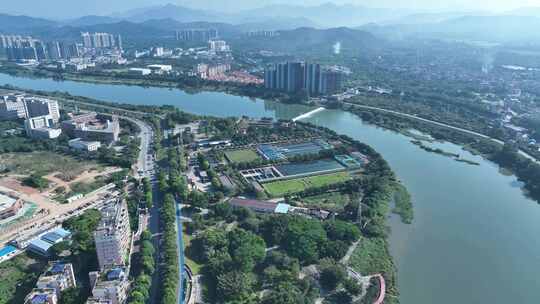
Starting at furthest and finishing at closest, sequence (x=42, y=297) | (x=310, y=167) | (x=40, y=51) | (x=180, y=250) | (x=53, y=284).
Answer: (x=40, y=51)
(x=310, y=167)
(x=180, y=250)
(x=53, y=284)
(x=42, y=297)

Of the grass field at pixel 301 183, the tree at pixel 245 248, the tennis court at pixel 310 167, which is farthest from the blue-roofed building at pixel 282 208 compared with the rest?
the tennis court at pixel 310 167

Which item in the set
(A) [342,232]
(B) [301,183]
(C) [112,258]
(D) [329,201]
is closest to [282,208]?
(D) [329,201]

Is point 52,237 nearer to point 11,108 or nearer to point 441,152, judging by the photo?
point 11,108

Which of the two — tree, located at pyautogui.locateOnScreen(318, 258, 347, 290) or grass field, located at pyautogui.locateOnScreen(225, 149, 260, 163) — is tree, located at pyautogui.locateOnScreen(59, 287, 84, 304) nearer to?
tree, located at pyautogui.locateOnScreen(318, 258, 347, 290)

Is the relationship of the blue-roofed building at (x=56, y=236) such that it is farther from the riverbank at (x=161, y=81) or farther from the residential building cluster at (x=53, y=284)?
the riverbank at (x=161, y=81)

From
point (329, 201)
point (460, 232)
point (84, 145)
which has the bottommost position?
point (460, 232)
